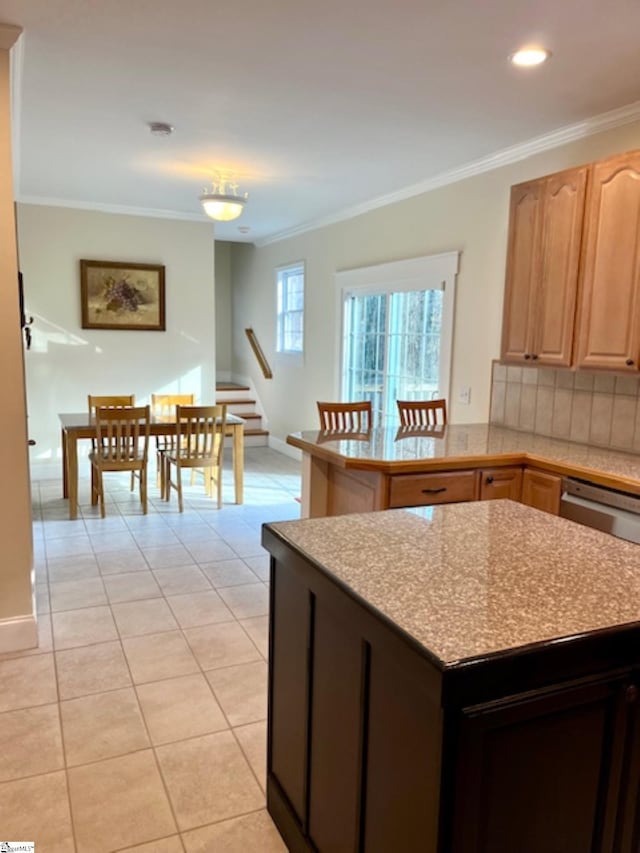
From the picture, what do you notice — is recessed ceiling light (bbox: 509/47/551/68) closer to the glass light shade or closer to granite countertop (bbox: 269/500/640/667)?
granite countertop (bbox: 269/500/640/667)

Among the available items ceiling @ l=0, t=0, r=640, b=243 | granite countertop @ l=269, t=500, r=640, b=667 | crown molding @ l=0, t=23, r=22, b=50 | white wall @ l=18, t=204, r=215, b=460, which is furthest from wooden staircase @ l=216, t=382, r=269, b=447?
granite countertop @ l=269, t=500, r=640, b=667

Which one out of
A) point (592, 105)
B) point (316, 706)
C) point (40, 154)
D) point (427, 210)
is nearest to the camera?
point (316, 706)

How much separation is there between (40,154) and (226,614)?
10.8 ft

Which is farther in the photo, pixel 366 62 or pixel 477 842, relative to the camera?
pixel 366 62

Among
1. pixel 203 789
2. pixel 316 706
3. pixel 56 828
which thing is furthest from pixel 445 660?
pixel 56 828

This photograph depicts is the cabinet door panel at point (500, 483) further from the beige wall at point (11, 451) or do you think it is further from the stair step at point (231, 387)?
the stair step at point (231, 387)

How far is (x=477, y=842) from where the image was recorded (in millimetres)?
1112

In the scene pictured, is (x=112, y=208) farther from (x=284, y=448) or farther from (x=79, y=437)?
(x=284, y=448)

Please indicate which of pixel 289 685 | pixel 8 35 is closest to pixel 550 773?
pixel 289 685

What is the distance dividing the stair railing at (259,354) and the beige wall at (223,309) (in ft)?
2.94

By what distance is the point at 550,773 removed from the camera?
1.19 meters

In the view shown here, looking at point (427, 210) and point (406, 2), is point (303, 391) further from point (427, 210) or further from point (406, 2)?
point (406, 2)

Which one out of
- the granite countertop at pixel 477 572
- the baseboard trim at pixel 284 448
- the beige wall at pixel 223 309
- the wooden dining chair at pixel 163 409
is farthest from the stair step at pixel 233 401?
the granite countertop at pixel 477 572

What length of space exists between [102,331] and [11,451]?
374 cm
